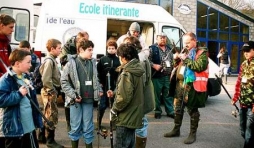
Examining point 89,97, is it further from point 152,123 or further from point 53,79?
point 152,123

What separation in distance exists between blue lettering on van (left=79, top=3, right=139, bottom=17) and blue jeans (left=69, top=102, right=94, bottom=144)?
4756 mm

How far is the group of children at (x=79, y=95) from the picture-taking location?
3.43 meters

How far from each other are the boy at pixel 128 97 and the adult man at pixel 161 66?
3.22 m

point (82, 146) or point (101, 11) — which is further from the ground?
point (101, 11)

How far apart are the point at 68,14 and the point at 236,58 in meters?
19.3

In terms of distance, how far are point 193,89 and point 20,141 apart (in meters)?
3.12

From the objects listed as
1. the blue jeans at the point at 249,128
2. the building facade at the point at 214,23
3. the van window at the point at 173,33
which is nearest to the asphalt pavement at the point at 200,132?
the blue jeans at the point at 249,128

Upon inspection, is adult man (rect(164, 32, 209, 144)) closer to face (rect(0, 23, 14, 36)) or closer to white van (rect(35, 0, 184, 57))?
face (rect(0, 23, 14, 36))

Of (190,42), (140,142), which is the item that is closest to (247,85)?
(190,42)

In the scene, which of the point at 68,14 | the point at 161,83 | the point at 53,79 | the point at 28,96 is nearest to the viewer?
the point at 28,96

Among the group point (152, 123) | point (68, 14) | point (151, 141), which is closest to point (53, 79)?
point (151, 141)

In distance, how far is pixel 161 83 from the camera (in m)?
7.54

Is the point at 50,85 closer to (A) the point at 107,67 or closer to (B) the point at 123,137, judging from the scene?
(A) the point at 107,67

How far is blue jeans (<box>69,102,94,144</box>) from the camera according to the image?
4.68 metres
